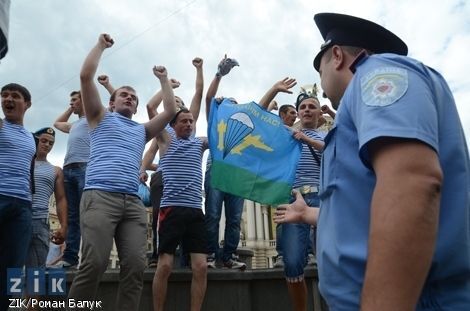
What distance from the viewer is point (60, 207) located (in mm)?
5191

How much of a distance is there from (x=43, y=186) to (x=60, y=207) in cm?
38

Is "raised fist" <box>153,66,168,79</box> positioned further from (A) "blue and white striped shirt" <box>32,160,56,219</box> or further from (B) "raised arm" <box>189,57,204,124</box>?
(A) "blue and white striped shirt" <box>32,160,56,219</box>

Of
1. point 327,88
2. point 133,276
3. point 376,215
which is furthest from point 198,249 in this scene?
point 376,215

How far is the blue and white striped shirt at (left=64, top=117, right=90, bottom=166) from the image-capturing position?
5.74 metres

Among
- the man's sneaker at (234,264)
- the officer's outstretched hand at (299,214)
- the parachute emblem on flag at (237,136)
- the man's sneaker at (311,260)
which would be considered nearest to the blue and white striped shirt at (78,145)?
the parachute emblem on flag at (237,136)

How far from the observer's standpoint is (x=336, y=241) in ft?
4.04

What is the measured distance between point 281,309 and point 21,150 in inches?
132

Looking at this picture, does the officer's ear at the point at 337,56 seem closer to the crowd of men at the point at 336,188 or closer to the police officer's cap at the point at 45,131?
the crowd of men at the point at 336,188

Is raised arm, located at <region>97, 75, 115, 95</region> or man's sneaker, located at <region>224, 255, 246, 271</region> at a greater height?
raised arm, located at <region>97, 75, 115, 95</region>

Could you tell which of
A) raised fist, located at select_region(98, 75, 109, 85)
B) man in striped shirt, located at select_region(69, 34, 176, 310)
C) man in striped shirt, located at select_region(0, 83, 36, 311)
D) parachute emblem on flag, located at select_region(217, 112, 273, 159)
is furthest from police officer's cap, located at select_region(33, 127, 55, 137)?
parachute emblem on flag, located at select_region(217, 112, 273, 159)

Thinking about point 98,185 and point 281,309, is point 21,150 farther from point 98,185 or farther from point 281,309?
point 281,309

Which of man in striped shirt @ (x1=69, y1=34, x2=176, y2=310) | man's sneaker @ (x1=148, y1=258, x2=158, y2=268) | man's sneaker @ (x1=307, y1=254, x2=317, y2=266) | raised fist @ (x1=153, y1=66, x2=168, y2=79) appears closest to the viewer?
man in striped shirt @ (x1=69, y1=34, x2=176, y2=310)

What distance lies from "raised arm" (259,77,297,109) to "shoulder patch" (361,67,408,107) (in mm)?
4362

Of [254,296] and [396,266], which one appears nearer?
[396,266]
